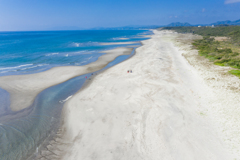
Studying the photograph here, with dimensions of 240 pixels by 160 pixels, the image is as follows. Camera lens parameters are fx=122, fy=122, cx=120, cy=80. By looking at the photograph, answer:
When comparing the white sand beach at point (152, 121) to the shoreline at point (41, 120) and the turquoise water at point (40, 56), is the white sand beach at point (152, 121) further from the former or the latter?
the turquoise water at point (40, 56)

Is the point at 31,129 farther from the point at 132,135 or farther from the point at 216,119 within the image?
the point at 216,119

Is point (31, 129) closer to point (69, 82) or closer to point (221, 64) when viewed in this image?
point (69, 82)

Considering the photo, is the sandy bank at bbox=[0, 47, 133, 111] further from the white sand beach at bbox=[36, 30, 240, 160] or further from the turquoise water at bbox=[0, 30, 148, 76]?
the white sand beach at bbox=[36, 30, 240, 160]

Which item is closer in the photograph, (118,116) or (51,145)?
(51,145)

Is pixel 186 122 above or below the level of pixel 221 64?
below

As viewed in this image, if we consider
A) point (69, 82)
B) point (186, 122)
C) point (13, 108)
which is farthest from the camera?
point (69, 82)

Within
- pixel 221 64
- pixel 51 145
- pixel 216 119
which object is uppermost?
pixel 221 64

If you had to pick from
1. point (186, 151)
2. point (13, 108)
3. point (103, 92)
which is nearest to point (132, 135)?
point (186, 151)

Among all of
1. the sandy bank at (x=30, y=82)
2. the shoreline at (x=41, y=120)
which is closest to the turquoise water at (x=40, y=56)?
the sandy bank at (x=30, y=82)

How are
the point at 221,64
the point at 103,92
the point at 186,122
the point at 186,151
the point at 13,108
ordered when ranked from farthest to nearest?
the point at 221,64 < the point at 103,92 < the point at 13,108 < the point at 186,122 < the point at 186,151
